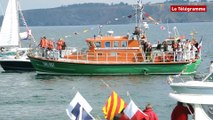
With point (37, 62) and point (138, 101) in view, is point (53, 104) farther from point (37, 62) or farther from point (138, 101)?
point (37, 62)

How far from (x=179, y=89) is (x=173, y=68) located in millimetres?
22804

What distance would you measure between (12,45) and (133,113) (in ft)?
136

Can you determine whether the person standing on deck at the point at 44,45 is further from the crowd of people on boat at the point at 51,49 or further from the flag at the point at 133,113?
the flag at the point at 133,113

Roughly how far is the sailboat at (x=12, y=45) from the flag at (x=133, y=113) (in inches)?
1275

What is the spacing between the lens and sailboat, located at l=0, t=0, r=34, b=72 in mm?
53688

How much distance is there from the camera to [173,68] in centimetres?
4641

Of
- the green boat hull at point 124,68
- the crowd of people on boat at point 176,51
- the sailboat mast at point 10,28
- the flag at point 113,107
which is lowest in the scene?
the green boat hull at point 124,68

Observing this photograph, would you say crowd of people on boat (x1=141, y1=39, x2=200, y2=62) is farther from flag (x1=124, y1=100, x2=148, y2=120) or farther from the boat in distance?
flag (x1=124, y1=100, x2=148, y2=120)

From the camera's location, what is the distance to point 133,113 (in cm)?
2141

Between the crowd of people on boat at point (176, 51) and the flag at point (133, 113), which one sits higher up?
the crowd of people on boat at point (176, 51)

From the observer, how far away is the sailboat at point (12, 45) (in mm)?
53688

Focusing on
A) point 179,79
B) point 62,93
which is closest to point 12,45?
point 62,93

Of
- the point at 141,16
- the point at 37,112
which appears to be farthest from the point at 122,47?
the point at 37,112

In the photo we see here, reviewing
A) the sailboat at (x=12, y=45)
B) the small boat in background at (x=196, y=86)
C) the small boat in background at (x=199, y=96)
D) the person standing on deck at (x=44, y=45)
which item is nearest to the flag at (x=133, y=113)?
the small boat in background at (x=199, y=96)
